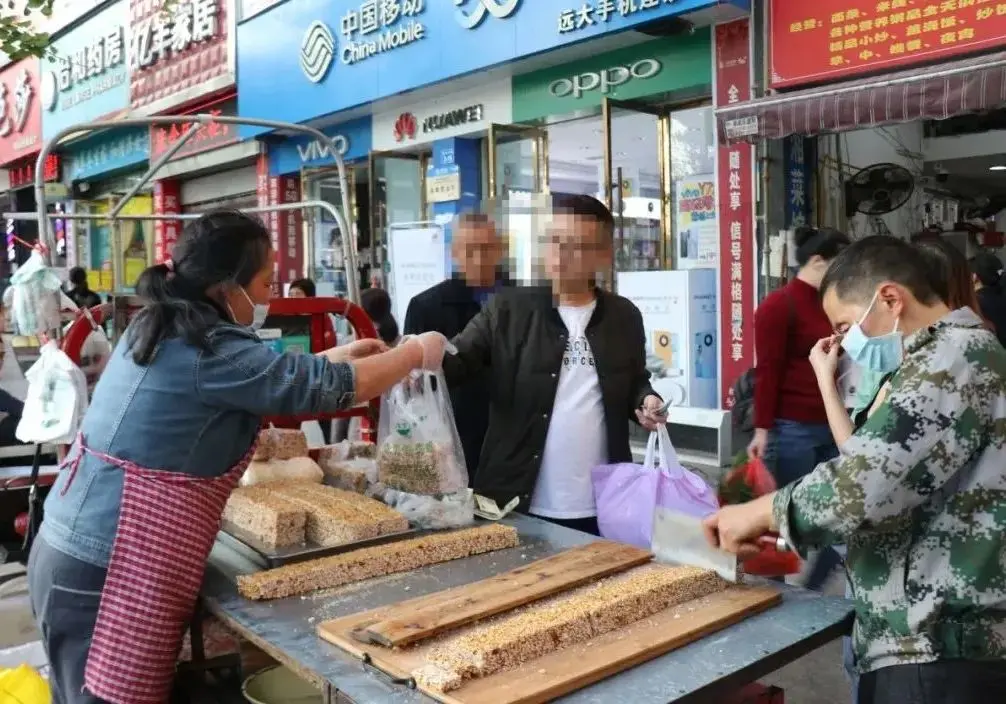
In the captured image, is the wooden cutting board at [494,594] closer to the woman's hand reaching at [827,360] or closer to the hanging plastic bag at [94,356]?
the woman's hand reaching at [827,360]

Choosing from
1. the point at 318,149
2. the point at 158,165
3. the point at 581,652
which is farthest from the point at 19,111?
the point at 581,652

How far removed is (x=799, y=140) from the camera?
21.2 feet

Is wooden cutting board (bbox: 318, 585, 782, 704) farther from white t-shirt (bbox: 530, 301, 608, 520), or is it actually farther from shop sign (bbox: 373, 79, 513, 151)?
shop sign (bbox: 373, 79, 513, 151)

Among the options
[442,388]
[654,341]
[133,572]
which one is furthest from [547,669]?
[654,341]

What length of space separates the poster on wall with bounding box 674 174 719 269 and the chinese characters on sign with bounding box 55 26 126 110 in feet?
32.6

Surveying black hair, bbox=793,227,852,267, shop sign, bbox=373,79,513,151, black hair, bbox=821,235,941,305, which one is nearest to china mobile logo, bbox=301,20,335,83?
shop sign, bbox=373,79,513,151

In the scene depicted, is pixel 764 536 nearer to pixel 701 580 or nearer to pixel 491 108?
pixel 701 580

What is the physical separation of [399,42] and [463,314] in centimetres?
612

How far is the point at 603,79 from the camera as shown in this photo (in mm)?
7145

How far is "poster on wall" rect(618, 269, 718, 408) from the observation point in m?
6.63

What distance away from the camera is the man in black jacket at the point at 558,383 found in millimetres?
2570

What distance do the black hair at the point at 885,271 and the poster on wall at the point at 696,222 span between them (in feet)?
16.5

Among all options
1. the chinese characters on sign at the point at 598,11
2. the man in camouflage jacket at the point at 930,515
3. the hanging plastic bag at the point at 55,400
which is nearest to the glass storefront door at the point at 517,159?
the chinese characters on sign at the point at 598,11

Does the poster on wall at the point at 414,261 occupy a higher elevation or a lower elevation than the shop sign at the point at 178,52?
lower
